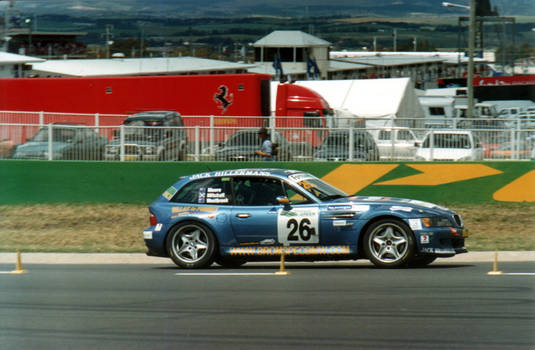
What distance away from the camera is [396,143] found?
17.7m

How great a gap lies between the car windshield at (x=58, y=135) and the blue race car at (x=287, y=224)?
7.65m

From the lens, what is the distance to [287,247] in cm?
1096

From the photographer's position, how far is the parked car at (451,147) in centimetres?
1753

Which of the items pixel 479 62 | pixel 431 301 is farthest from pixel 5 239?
pixel 479 62

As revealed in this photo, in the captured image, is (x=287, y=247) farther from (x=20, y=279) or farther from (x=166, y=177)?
(x=166, y=177)

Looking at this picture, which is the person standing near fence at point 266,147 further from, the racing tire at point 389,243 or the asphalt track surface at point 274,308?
the racing tire at point 389,243

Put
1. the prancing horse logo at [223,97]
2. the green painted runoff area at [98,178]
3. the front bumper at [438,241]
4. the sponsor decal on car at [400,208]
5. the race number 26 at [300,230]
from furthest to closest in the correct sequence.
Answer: the prancing horse logo at [223,97], the green painted runoff area at [98,178], the race number 26 at [300,230], the sponsor decal on car at [400,208], the front bumper at [438,241]

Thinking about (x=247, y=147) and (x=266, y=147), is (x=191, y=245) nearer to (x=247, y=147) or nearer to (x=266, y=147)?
(x=266, y=147)

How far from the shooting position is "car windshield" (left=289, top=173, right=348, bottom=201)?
11.2 metres

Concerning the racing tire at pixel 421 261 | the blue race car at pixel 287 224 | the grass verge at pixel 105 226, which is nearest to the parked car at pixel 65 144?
the grass verge at pixel 105 226

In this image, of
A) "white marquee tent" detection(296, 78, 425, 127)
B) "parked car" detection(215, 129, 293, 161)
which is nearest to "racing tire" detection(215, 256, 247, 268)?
"parked car" detection(215, 129, 293, 161)

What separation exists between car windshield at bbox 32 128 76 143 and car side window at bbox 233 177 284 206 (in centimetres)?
830

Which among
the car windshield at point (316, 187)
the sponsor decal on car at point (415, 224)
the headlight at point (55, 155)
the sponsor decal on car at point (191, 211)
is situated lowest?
the sponsor decal on car at point (415, 224)

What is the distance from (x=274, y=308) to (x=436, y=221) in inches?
131
